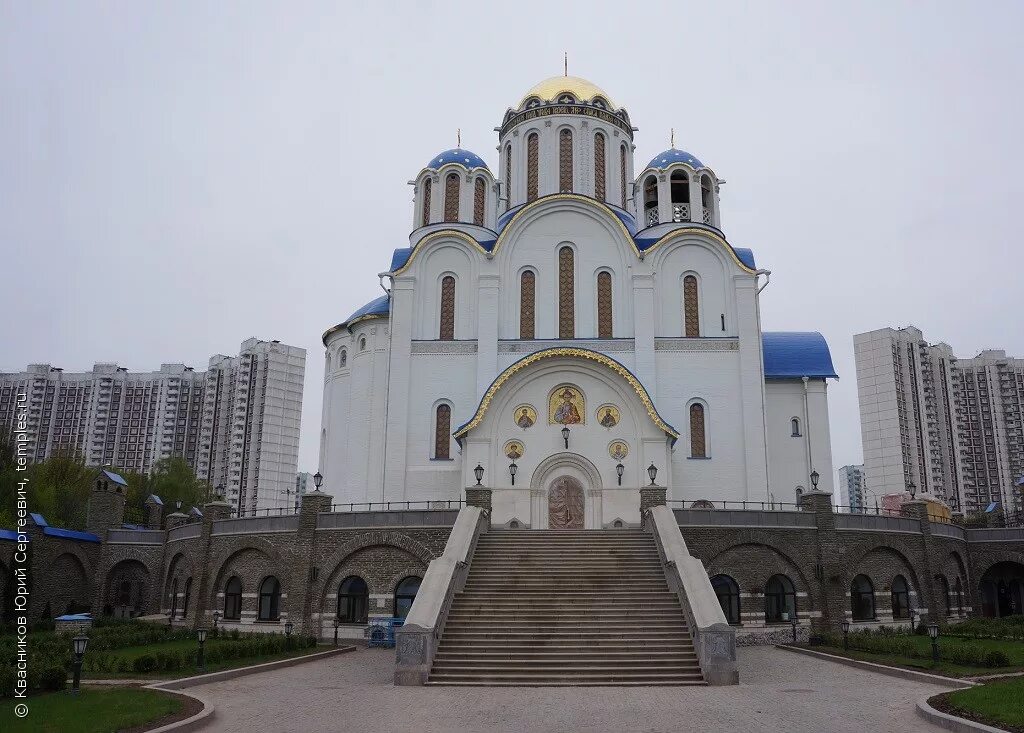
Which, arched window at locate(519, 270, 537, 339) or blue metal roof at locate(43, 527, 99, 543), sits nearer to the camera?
blue metal roof at locate(43, 527, 99, 543)

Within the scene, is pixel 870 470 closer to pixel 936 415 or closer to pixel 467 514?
pixel 936 415

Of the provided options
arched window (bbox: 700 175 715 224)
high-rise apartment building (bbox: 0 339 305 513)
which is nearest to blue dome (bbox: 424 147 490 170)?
arched window (bbox: 700 175 715 224)

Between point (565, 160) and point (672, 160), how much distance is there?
4398 mm

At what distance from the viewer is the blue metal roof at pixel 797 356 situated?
3222cm

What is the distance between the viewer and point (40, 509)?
125ft

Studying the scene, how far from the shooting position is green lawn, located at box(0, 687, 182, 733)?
10.1 metres

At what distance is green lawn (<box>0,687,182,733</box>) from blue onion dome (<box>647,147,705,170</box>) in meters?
27.9

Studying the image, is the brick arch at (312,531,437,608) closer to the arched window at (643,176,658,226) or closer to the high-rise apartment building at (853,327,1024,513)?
the arched window at (643,176,658,226)

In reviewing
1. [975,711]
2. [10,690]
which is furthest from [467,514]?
[975,711]

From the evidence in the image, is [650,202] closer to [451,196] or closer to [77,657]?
[451,196]

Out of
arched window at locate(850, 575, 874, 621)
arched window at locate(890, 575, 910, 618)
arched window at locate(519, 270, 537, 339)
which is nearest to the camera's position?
arched window at locate(850, 575, 874, 621)

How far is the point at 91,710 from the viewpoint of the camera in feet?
37.2

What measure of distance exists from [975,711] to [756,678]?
5115 mm

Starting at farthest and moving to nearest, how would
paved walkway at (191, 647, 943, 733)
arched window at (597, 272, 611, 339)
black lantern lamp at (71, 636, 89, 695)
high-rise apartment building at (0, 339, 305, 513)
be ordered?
1. high-rise apartment building at (0, 339, 305, 513)
2. arched window at (597, 272, 611, 339)
3. black lantern lamp at (71, 636, 89, 695)
4. paved walkway at (191, 647, 943, 733)
